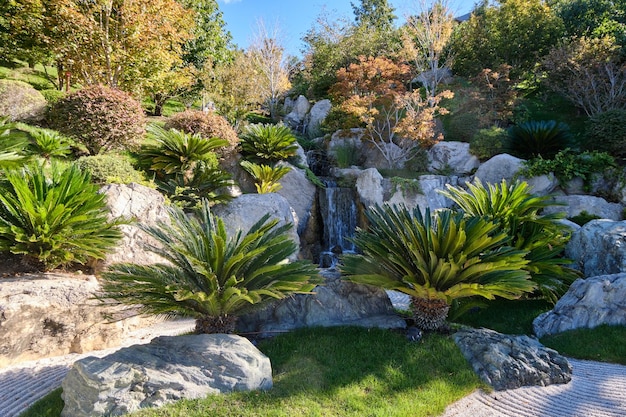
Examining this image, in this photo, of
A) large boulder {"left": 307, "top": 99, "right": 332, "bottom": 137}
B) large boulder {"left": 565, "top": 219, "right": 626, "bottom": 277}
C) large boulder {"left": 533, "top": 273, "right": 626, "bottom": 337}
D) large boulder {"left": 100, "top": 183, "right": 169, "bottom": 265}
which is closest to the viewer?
large boulder {"left": 533, "top": 273, "right": 626, "bottom": 337}

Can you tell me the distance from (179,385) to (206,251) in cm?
118

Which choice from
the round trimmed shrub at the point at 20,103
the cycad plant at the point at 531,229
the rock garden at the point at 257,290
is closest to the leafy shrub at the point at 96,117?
the rock garden at the point at 257,290

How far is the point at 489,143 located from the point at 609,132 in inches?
125

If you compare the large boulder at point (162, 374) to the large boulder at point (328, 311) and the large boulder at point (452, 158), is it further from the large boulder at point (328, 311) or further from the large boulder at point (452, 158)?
the large boulder at point (452, 158)

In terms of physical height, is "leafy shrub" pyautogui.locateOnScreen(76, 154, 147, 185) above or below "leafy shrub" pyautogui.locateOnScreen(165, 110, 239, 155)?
below

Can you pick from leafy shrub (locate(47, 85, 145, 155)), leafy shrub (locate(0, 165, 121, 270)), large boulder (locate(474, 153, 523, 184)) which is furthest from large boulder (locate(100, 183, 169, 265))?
large boulder (locate(474, 153, 523, 184))

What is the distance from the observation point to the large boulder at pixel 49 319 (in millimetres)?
3662

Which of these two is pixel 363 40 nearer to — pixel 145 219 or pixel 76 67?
pixel 76 67

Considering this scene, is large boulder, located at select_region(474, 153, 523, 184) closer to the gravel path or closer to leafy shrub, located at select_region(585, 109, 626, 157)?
leafy shrub, located at select_region(585, 109, 626, 157)

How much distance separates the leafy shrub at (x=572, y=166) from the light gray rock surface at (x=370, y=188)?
3.97 meters

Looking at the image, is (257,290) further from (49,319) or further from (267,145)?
(267,145)

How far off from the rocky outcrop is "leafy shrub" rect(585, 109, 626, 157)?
380 inches

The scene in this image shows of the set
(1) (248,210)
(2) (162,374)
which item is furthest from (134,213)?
(2) (162,374)

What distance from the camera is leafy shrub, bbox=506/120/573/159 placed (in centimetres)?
1077
